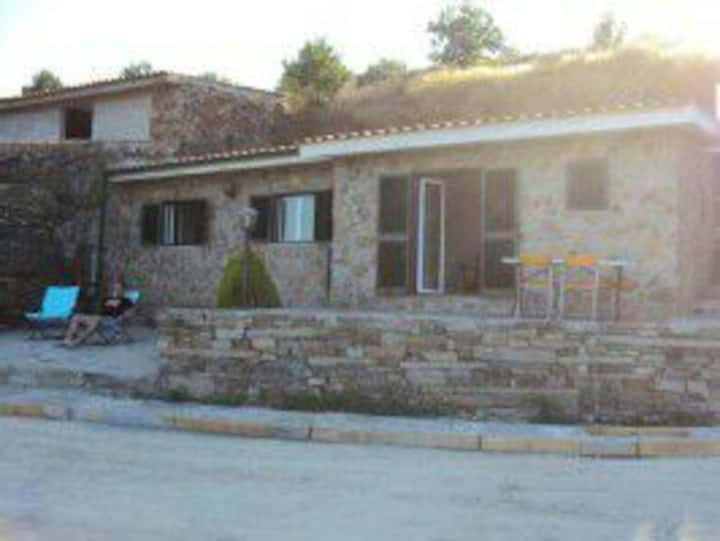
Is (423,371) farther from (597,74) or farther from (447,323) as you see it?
(597,74)

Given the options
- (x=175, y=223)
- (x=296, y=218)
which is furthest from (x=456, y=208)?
(x=175, y=223)

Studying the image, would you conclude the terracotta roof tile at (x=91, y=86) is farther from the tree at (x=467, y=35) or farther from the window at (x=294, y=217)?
the tree at (x=467, y=35)

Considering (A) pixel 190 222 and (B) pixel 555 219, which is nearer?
(B) pixel 555 219

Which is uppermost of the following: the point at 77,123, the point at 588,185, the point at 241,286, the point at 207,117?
the point at 77,123

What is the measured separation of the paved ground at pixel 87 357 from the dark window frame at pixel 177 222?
2471mm

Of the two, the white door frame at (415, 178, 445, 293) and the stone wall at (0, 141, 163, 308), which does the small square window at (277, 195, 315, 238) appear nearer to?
the white door frame at (415, 178, 445, 293)

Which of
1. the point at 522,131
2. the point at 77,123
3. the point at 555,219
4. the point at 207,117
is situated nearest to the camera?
the point at 522,131

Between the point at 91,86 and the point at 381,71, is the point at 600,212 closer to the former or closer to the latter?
the point at 91,86

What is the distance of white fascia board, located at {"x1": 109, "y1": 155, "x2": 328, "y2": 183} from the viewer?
16.5m

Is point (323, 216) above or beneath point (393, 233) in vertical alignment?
above

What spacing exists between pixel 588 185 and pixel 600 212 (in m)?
0.41

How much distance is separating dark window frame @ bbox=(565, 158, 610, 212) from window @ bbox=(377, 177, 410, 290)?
251 cm

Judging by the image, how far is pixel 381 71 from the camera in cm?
3900

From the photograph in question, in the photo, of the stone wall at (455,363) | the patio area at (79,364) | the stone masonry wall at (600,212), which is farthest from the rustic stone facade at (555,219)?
the patio area at (79,364)
